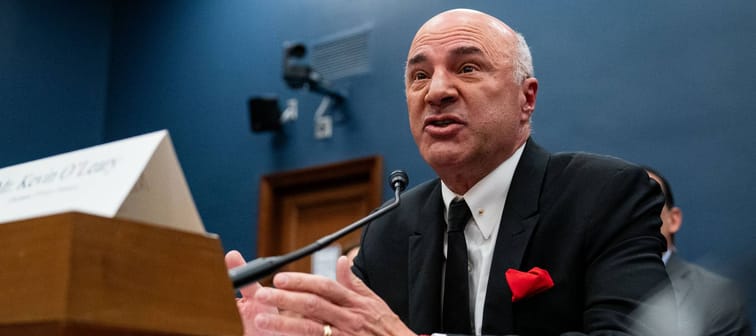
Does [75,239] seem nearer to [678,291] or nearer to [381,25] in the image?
[678,291]

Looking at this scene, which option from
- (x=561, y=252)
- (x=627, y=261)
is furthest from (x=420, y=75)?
(x=627, y=261)

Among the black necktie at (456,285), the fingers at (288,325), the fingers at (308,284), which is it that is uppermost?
the fingers at (308,284)

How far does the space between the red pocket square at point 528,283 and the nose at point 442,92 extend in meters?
0.46

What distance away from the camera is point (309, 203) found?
6.22 m

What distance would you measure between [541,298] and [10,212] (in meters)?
1.02

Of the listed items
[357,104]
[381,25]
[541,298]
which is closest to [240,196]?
[357,104]

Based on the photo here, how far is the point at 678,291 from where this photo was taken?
11.3ft

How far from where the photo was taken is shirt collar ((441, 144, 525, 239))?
2.00 metres

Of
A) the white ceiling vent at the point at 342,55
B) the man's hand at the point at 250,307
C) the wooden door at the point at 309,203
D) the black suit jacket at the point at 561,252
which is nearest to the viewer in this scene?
the man's hand at the point at 250,307

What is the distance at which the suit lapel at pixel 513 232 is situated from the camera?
1.80 meters

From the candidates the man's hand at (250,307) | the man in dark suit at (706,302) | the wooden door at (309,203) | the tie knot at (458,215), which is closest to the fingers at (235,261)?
the man's hand at (250,307)

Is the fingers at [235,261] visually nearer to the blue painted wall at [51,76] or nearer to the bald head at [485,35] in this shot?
the bald head at [485,35]

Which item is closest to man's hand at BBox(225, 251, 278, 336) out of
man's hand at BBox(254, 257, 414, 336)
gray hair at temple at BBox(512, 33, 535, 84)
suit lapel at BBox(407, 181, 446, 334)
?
man's hand at BBox(254, 257, 414, 336)

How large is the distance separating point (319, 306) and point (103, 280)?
0.44 m
